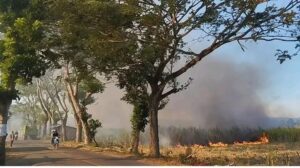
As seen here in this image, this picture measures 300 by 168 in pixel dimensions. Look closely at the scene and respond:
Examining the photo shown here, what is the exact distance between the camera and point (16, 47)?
19.7m

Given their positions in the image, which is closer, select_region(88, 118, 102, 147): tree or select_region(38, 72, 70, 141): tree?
select_region(88, 118, 102, 147): tree

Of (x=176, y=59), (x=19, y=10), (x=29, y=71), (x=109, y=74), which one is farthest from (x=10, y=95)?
(x=176, y=59)

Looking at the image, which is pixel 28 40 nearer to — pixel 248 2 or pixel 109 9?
pixel 109 9

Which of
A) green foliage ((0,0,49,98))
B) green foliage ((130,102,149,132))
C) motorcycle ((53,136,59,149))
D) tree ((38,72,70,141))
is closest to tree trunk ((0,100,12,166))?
green foliage ((0,0,49,98))

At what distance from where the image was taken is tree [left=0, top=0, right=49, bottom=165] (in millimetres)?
19469

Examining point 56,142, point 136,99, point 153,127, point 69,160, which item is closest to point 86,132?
point 56,142

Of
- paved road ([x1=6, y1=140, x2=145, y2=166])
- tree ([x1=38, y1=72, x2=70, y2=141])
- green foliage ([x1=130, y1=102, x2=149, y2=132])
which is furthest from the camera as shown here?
tree ([x1=38, y1=72, x2=70, y2=141])

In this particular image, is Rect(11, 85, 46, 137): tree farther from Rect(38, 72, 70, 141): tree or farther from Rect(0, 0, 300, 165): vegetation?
Rect(0, 0, 300, 165): vegetation

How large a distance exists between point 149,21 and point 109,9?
182 cm

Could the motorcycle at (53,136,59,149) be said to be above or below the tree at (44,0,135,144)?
below

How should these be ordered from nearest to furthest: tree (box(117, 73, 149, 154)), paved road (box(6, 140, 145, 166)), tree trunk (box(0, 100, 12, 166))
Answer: tree trunk (box(0, 100, 12, 166)) < paved road (box(6, 140, 145, 166)) < tree (box(117, 73, 149, 154))

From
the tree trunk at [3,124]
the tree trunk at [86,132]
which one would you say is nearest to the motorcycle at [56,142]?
the tree trunk at [86,132]

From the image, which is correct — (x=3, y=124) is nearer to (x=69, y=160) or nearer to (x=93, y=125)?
(x=69, y=160)

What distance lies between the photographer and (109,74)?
25812mm
